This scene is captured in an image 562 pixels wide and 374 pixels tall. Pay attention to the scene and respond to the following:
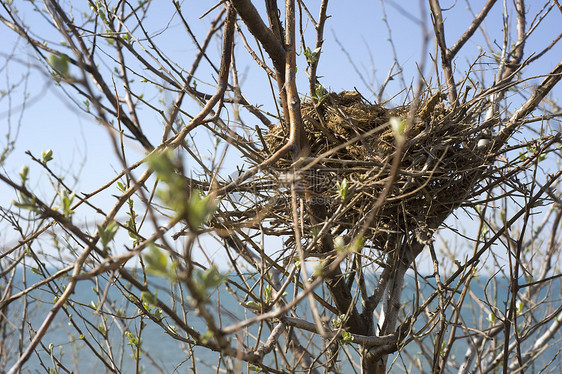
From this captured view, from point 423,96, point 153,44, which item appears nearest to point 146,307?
point 153,44

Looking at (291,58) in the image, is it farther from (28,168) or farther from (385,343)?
(385,343)

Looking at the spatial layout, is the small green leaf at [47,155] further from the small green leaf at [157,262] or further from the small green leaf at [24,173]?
the small green leaf at [157,262]

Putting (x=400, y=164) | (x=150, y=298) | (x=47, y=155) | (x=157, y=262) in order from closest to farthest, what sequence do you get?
(x=157, y=262)
(x=150, y=298)
(x=47, y=155)
(x=400, y=164)

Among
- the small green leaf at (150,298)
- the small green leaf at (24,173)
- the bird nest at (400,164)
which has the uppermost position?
the bird nest at (400,164)

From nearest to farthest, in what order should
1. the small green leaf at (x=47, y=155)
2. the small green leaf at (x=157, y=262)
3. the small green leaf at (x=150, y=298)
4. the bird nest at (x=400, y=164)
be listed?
the small green leaf at (x=157, y=262), the small green leaf at (x=150, y=298), the small green leaf at (x=47, y=155), the bird nest at (x=400, y=164)

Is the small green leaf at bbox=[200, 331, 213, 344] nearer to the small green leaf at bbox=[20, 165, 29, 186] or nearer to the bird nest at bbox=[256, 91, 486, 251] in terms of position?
the small green leaf at bbox=[20, 165, 29, 186]

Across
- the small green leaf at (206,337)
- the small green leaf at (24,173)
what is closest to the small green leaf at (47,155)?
the small green leaf at (24,173)

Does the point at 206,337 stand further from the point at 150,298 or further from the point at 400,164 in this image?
the point at 400,164

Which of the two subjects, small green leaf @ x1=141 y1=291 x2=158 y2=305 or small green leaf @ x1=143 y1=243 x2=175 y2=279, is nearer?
small green leaf @ x1=143 y1=243 x2=175 y2=279

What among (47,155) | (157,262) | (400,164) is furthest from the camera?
(400,164)

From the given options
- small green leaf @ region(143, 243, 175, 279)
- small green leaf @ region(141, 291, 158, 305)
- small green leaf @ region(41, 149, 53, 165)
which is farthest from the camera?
small green leaf @ region(41, 149, 53, 165)

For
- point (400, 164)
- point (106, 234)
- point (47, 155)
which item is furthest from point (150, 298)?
point (400, 164)

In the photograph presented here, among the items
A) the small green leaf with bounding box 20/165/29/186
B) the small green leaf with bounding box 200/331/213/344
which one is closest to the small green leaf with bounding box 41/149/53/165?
the small green leaf with bounding box 20/165/29/186

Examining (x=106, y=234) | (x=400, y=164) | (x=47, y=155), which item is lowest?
(x=106, y=234)
